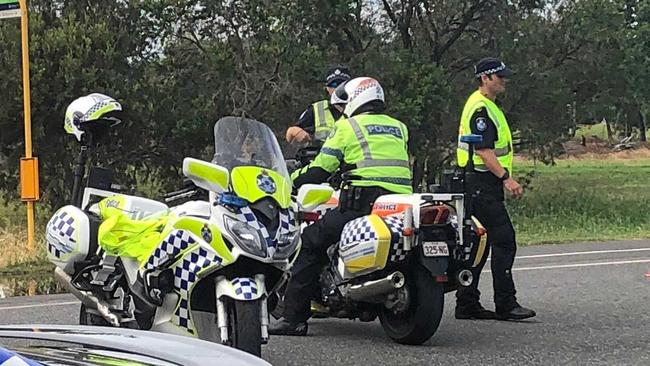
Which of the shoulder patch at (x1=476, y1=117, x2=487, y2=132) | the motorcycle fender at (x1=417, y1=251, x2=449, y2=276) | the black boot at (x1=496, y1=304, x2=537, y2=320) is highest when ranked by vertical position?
the shoulder patch at (x1=476, y1=117, x2=487, y2=132)

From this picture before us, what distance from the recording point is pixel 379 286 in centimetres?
672

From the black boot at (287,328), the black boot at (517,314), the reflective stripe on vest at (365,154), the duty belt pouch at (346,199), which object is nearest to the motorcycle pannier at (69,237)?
the black boot at (287,328)

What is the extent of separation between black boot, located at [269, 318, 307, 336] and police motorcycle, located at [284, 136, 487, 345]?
31 cm

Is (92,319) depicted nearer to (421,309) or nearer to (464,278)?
(421,309)

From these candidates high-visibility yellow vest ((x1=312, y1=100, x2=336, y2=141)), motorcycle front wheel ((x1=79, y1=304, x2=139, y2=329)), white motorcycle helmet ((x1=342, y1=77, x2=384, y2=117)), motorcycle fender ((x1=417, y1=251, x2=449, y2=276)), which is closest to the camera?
motorcycle front wheel ((x1=79, y1=304, x2=139, y2=329))

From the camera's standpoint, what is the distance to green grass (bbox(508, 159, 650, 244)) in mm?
15555

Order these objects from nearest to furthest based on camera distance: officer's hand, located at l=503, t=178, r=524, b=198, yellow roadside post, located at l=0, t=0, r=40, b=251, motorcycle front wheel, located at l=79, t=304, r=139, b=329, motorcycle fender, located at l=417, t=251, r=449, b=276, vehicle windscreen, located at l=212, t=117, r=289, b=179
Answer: vehicle windscreen, located at l=212, t=117, r=289, b=179 < motorcycle front wheel, located at l=79, t=304, r=139, b=329 < motorcycle fender, located at l=417, t=251, r=449, b=276 < officer's hand, located at l=503, t=178, r=524, b=198 < yellow roadside post, located at l=0, t=0, r=40, b=251

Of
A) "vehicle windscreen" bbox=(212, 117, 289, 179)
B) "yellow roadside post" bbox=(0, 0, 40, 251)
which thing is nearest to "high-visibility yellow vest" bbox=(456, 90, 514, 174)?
"vehicle windscreen" bbox=(212, 117, 289, 179)

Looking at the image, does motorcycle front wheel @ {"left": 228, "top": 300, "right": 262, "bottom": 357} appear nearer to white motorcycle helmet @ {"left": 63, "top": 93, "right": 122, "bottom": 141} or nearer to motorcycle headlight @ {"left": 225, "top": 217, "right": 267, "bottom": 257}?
motorcycle headlight @ {"left": 225, "top": 217, "right": 267, "bottom": 257}

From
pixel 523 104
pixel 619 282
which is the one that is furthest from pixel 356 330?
pixel 523 104

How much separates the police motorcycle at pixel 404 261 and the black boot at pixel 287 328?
0.31 m

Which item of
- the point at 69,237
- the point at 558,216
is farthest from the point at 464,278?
the point at 558,216

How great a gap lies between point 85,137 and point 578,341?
3491mm

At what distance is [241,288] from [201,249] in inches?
11.5
